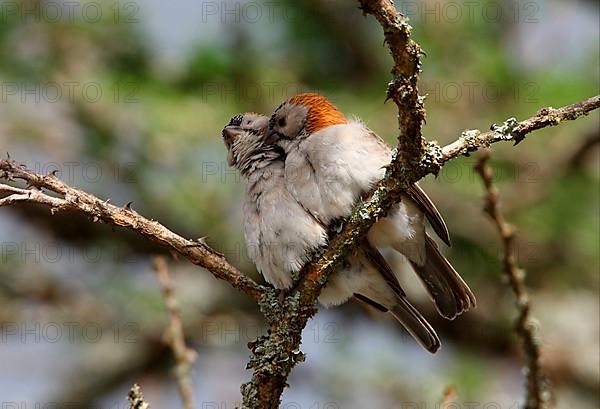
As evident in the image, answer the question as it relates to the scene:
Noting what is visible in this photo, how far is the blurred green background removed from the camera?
A: 22.1 ft

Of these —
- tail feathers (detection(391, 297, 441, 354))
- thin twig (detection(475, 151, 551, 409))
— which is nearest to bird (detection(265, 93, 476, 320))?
tail feathers (detection(391, 297, 441, 354))

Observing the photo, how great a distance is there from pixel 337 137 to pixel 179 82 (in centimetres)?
338

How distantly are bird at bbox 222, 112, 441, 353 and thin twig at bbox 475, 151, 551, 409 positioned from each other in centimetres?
57

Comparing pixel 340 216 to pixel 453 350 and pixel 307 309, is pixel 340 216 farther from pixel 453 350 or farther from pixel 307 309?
pixel 453 350

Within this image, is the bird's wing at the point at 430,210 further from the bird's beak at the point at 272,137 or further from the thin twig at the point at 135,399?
the thin twig at the point at 135,399

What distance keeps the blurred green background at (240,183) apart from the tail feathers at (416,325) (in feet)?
7.33

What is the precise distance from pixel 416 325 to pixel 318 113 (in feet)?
3.80

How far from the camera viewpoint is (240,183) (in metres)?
6.93

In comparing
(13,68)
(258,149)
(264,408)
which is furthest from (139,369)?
(264,408)

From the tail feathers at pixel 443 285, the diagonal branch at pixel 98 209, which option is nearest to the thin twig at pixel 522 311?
the tail feathers at pixel 443 285

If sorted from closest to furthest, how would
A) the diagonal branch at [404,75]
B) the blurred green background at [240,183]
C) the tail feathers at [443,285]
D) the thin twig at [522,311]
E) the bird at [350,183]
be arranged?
the diagonal branch at [404,75] → the thin twig at [522,311] → the bird at [350,183] → the tail feathers at [443,285] → the blurred green background at [240,183]

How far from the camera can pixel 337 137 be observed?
403 cm

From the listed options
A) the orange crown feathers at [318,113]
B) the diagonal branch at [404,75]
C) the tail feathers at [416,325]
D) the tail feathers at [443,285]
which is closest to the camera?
the diagonal branch at [404,75]

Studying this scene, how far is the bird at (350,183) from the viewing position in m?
3.82
